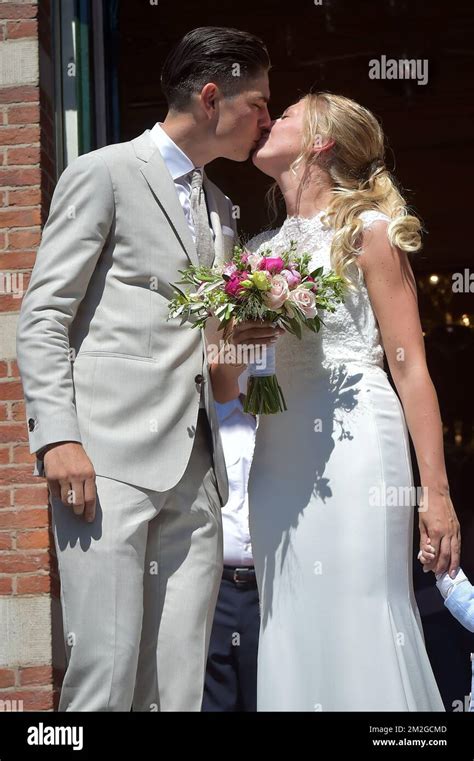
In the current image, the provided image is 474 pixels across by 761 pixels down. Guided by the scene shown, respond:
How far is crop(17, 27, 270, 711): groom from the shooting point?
3799mm

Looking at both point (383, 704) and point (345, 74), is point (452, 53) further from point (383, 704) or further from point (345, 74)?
point (383, 704)

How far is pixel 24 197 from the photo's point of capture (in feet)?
18.4

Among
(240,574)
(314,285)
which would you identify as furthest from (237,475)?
(314,285)

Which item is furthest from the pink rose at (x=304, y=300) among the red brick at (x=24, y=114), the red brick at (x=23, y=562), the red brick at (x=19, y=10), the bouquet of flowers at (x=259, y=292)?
the red brick at (x=19, y=10)

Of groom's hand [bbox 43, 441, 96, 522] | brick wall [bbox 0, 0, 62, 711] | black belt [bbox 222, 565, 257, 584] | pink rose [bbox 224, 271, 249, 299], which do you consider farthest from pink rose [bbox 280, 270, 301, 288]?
brick wall [bbox 0, 0, 62, 711]

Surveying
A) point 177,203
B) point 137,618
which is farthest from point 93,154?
point 137,618

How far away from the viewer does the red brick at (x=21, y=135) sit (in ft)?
18.5

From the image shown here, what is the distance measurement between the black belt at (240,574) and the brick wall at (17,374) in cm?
87

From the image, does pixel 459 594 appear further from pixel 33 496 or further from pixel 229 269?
pixel 33 496

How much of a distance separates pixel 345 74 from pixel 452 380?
227cm

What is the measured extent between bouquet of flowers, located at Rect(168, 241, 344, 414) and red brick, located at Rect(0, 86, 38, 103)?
6.07 feet

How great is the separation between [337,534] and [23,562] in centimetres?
174

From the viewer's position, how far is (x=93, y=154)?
13.6 ft

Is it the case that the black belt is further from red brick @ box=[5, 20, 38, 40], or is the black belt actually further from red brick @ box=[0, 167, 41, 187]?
red brick @ box=[5, 20, 38, 40]
